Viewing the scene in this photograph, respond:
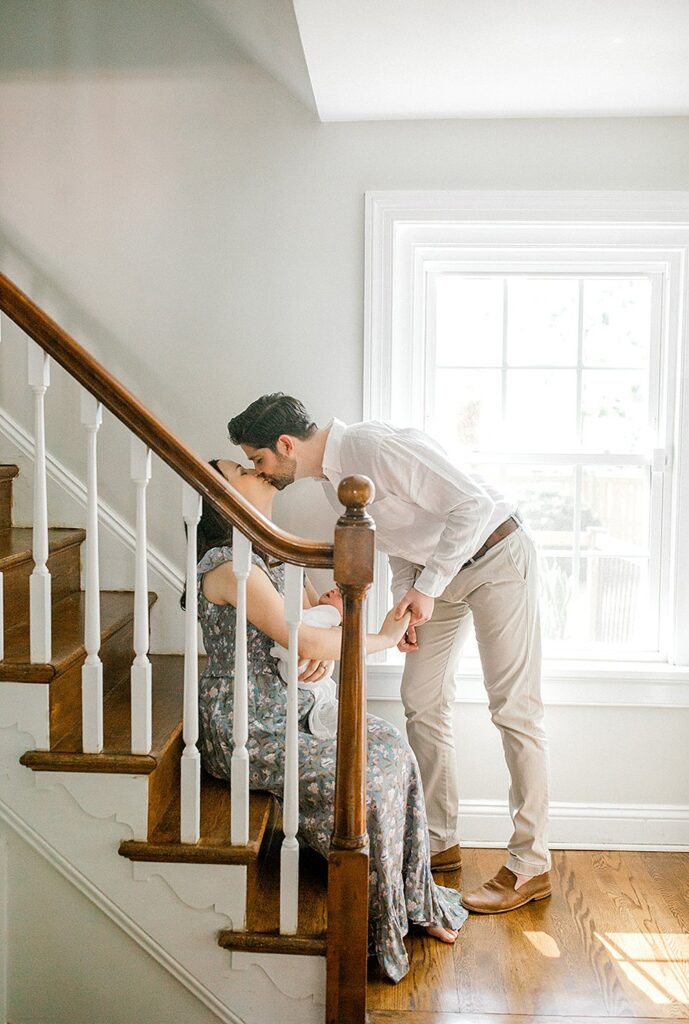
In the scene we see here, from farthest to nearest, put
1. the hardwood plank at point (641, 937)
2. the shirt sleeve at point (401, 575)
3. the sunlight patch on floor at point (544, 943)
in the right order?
the shirt sleeve at point (401, 575), the sunlight patch on floor at point (544, 943), the hardwood plank at point (641, 937)

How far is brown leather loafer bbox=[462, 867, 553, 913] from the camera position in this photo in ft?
8.77

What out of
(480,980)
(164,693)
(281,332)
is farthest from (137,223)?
(480,980)

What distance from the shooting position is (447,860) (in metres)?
2.90

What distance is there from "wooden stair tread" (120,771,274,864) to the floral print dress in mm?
103

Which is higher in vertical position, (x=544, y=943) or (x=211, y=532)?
(x=211, y=532)

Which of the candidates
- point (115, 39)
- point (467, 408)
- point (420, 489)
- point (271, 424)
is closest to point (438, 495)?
point (420, 489)

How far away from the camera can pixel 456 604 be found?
2828 mm

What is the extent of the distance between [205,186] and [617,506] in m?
1.80

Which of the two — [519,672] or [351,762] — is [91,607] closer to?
[351,762]

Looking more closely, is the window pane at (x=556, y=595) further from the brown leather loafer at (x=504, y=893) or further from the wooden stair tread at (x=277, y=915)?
the wooden stair tread at (x=277, y=915)

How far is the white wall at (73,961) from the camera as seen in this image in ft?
7.10

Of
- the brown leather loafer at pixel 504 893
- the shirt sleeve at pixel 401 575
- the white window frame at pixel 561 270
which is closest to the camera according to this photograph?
the brown leather loafer at pixel 504 893

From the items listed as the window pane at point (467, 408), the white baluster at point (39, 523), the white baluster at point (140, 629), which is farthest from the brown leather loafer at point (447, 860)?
the white baluster at point (39, 523)

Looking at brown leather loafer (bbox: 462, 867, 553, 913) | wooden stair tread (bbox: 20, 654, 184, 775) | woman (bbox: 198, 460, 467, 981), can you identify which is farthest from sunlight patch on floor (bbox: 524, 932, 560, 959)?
wooden stair tread (bbox: 20, 654, 184, 775)
